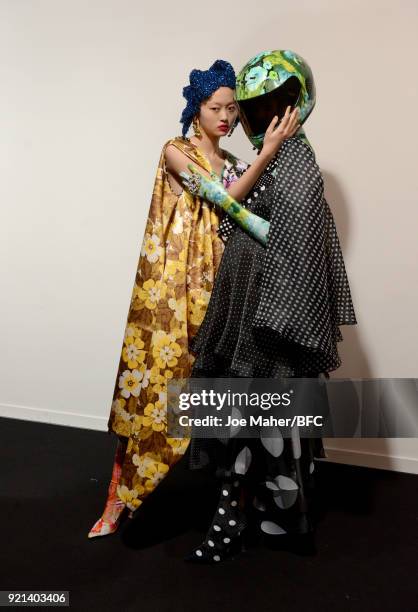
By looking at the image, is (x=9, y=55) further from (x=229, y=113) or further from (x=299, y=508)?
(x=299, y=508)

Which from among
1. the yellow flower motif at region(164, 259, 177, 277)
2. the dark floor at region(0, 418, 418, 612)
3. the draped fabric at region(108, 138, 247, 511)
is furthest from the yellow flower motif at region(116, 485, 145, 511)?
the yellow flower motif at region(164, 259, 177, 277)

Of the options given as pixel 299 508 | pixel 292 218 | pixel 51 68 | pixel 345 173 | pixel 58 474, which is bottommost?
pixel 58 474

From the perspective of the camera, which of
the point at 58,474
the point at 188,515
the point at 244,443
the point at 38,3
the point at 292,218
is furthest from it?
the point at 38,3

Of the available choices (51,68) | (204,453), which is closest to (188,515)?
(204,453)

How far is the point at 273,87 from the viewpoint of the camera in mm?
1251

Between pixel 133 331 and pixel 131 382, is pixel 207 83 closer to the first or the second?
pixel 133 331

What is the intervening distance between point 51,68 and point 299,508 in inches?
76.7

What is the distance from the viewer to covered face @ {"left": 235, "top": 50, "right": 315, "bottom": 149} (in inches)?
49.3

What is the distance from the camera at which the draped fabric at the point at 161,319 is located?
1313 mm

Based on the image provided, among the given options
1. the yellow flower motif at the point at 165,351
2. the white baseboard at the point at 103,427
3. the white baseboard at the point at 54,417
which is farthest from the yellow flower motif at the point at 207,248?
the white baseboard at the point at 54,417

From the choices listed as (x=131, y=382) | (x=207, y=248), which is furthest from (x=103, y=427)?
(x=207, y=248)

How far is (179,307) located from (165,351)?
4.6 inches

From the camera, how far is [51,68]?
2.20 m

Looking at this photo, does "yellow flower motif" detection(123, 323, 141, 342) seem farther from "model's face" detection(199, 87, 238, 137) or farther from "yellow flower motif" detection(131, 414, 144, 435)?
"model's face" detection(199, 87, 238, 137)
